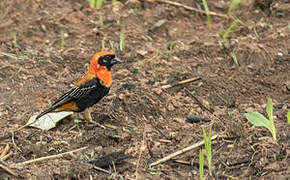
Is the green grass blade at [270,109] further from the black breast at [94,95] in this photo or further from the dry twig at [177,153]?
the black breast at [94,95]

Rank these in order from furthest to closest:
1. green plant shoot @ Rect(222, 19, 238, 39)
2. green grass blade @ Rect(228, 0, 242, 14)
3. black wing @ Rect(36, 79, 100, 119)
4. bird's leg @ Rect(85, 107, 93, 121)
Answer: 1. green grass blade @ Rect(228, 0, 242, 14)
2. green plant shoot @ Rect(222, 19, 238, 39)
3. bird's leg @ Rect(85, 107, 93, 121)
4. black wing @ Rect(36, 79, 100, 119)

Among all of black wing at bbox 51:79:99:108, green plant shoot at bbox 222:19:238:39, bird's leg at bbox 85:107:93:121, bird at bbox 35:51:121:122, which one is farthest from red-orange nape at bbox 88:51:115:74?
green plant shoot at bbox 222:19:238:39

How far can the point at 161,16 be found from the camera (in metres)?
7.40

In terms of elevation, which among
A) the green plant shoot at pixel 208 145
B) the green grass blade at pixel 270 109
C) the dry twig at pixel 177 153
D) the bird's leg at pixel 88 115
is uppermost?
the green grass blade at pixel 270 109

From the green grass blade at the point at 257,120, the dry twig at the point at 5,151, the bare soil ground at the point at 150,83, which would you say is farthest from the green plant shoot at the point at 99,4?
the green grass blade at the point at 257,120

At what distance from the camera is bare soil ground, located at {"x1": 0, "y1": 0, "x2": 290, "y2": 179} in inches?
186

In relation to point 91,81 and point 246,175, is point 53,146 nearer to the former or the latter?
point 91,81

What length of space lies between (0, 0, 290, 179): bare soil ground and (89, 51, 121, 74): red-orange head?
1.33 feet

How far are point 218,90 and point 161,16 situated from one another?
1936 mm

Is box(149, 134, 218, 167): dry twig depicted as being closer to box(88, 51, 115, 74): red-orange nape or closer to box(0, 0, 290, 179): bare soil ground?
box(0, 0, 290, 179): bare soil ground

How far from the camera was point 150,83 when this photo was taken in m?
6.00

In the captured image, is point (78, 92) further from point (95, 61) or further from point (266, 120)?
point (266, 120)

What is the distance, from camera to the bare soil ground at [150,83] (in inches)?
186

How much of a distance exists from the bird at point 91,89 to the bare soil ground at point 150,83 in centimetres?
19
